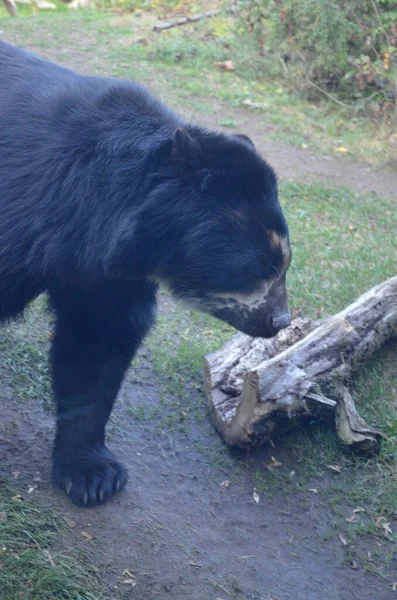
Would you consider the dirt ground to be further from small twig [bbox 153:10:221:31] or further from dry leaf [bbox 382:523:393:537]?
small twig [bbox 153:10:221:31]

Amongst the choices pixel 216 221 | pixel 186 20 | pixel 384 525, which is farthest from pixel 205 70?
pixel 384 525

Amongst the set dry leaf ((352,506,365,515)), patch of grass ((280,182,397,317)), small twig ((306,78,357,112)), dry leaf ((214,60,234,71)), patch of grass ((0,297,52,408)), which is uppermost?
patch of grass ((0,297,52,408))

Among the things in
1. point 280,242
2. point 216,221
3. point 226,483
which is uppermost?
point 216,221

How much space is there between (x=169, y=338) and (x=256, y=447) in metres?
1.08

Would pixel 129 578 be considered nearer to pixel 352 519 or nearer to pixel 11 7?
pixel 352 519

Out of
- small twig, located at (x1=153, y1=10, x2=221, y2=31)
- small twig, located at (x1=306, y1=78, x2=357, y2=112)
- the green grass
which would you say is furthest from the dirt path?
small twig, located at (x1=153, y1=10, x2=221, y2=31)

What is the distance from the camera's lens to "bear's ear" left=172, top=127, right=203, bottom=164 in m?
2.65

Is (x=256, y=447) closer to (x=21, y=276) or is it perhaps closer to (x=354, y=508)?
(x=354, y=508)

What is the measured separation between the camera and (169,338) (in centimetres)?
448

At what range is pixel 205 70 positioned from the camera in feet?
29.6

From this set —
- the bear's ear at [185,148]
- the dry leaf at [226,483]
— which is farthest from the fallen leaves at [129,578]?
the bear's ear at [185,148]

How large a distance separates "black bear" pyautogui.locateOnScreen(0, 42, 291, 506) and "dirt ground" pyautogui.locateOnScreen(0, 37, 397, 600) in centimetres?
79

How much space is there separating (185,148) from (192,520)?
1.48 meters

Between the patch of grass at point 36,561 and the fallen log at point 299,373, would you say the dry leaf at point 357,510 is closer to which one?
the fallen log at point 299,373
